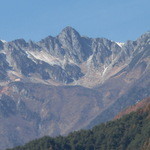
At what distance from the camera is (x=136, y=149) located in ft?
653

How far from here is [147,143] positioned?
194 meters

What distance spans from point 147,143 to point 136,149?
224 inches
